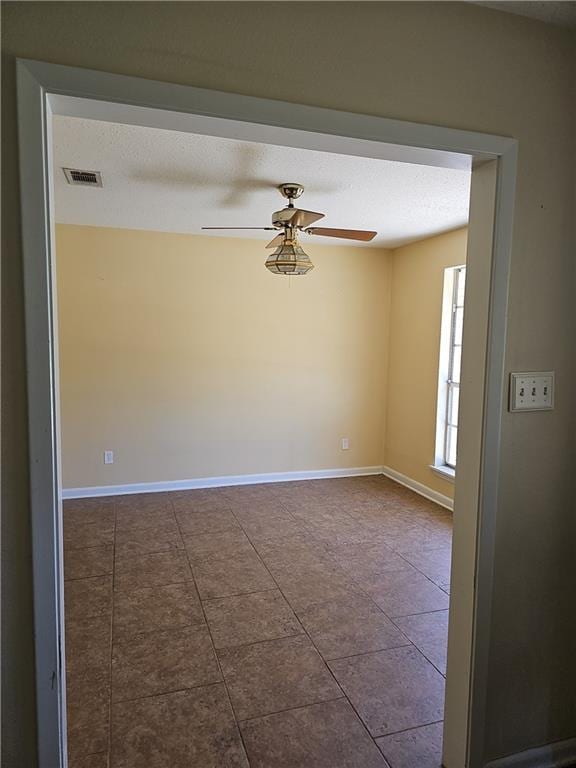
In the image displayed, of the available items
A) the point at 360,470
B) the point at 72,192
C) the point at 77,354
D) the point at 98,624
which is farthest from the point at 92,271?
the point at 360,470

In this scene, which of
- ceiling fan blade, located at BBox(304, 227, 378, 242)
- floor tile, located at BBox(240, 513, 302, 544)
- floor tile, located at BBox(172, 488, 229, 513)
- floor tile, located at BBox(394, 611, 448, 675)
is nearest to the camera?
floor tile, located at BBox(394, 611, 448, 675)

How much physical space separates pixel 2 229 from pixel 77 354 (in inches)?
141

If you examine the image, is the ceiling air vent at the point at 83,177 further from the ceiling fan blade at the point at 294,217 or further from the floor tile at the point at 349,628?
the floor tile at the point at 349,628

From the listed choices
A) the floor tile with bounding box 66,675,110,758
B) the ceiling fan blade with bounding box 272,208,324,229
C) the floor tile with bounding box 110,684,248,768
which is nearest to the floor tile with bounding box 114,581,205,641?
the floor tile with bounding box 66,675,110,758

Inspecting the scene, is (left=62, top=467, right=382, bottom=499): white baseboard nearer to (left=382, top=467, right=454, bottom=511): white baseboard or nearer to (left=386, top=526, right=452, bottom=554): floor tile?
(left=382, top=467, right=454, bottom=511): white baseboard

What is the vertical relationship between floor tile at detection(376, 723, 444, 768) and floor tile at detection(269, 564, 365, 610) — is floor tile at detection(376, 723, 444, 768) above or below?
below

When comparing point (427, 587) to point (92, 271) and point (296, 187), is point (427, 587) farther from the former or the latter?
point (92, 271)

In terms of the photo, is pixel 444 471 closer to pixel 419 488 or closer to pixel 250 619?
pixel 419 488

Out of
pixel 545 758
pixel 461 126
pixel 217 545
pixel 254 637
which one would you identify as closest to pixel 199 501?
pixel 217 545

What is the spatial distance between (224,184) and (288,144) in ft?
6.01

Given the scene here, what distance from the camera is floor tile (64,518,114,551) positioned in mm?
3494

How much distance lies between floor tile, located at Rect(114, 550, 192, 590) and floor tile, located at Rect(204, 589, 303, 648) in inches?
15.7

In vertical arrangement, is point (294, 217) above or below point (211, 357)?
above

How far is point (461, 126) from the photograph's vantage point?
138 cm
